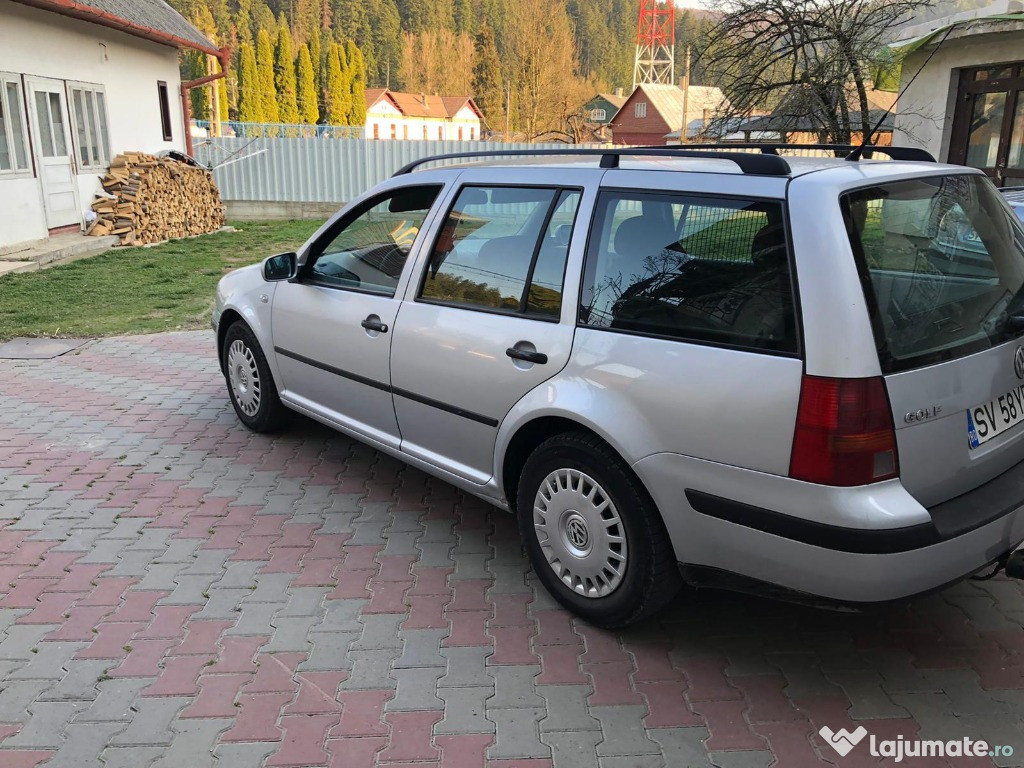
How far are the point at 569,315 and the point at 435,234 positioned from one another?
1041 mm

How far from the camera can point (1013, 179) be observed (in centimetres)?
1134

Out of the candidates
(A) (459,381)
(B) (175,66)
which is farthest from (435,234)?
(B) (175,66)

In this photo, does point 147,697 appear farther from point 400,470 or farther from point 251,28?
point 251,28

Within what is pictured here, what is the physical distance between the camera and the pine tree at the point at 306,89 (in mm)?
76188

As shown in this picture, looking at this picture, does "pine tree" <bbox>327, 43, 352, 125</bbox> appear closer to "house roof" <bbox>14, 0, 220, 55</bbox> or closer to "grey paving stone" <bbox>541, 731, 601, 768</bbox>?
"house roof" <bbox>14, 0, 220, 55</bbox>

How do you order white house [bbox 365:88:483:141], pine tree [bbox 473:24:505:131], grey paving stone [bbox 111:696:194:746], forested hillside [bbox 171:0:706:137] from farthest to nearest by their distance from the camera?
pine tree [bbox 473:24:505:131] → white house [bbox 365:88:483:141] → forested hillside [bbox 171:0:706:137] → grey paving stone [bbox 111:696:194:746]

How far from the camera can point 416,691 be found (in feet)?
9.35

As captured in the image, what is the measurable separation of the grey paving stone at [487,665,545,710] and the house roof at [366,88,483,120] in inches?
3542

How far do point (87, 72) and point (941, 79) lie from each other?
14.8 m

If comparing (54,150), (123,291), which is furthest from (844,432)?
(54,150)

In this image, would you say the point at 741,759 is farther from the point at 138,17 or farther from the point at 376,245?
the point at 138,17

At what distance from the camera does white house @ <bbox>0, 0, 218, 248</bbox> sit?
13.1m

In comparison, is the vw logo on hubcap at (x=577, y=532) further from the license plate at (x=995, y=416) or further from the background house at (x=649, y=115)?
the background house at (x=649, y=115)

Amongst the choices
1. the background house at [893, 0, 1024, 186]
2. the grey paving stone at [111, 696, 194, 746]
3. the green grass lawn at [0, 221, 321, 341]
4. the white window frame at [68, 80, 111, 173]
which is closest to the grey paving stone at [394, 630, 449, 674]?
the grey paving stone at [111, 696, 194, 746]
